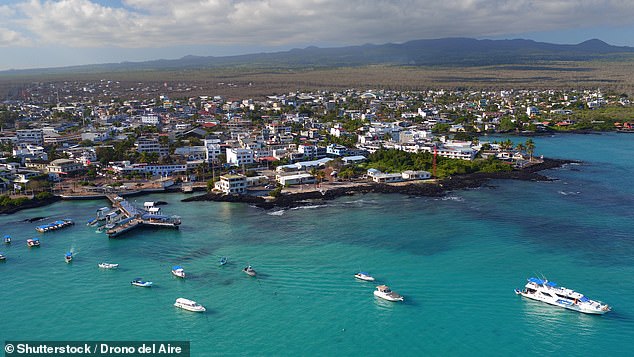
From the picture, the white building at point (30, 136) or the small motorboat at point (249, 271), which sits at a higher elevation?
the white building at point (30, 136)

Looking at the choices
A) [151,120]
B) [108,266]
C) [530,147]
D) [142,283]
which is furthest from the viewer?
[151,120]

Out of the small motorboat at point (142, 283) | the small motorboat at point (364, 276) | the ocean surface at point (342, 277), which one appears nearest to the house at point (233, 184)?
the ocean surface at point (342, 277)

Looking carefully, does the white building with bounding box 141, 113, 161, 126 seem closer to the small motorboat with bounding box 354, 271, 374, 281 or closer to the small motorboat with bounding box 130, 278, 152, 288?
the small motorboat with bounding box 130, 278, 152, 288

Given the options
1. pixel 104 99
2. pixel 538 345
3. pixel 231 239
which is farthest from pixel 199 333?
pixel 104 99

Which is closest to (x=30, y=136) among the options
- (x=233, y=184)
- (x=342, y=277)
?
(x=233, y=184)

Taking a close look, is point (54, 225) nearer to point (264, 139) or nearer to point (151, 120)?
point (264, 139)

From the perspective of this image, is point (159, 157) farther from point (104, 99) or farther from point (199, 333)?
point (104, 99)

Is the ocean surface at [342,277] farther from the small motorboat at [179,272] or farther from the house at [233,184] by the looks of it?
the house at [233,184]
